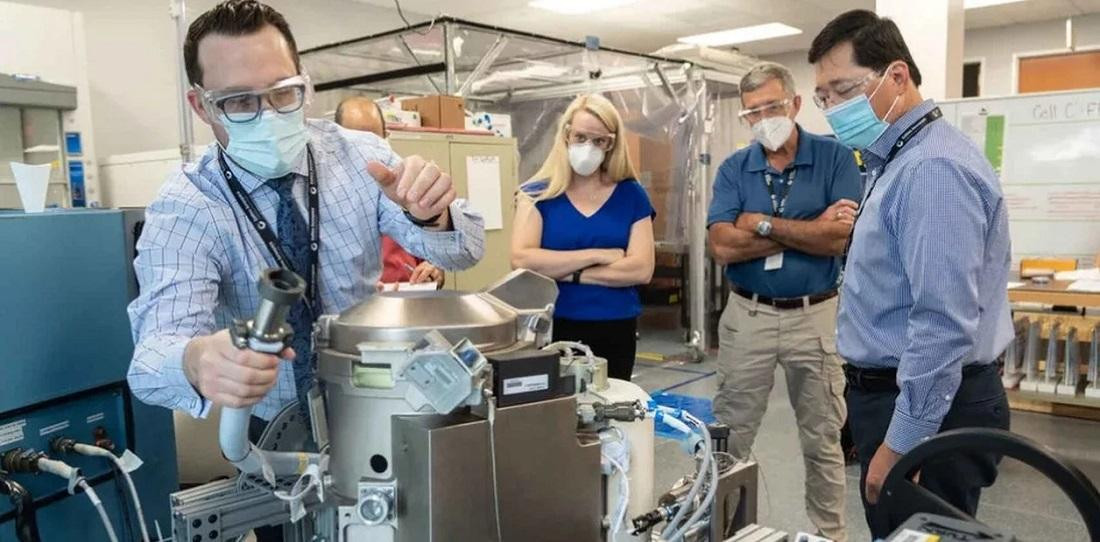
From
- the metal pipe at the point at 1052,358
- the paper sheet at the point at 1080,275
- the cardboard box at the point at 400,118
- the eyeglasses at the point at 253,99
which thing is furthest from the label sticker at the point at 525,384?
the metal pipe at the point at 1052,358

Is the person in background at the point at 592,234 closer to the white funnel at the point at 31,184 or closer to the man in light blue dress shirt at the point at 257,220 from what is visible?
the man in light blue dress shirt at the point at 257,220

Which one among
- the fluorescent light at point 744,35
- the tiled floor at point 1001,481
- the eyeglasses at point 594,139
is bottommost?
the tiled floor at point 1001,481

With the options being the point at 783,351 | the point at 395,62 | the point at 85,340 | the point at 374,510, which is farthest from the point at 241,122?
the point at 395,62

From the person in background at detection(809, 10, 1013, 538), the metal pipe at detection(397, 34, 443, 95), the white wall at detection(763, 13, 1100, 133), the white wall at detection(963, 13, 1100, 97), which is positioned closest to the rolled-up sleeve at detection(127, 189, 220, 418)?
the person in background at detection(809, 10, 1013, 538)

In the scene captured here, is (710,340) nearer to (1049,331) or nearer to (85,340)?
(1049,331)

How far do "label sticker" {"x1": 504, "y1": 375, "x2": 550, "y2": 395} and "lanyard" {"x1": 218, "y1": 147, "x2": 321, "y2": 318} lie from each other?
448 mm

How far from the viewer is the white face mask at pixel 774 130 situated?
2309mm

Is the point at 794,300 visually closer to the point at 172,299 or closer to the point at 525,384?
the point at 525,384

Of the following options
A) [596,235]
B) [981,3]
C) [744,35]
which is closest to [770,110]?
[596,235]

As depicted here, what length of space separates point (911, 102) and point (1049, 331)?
2629 mm

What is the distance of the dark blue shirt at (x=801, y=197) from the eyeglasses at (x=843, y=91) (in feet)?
1.86

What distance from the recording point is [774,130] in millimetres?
2312

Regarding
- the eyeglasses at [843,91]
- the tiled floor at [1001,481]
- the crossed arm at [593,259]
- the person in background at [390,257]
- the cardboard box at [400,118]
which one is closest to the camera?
the eyeglasses at [843,91]

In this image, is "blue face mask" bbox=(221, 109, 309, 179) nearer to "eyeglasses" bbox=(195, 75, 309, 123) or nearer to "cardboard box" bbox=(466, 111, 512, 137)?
"eyeglasses" bbox=(195, 75, 309, 123)
